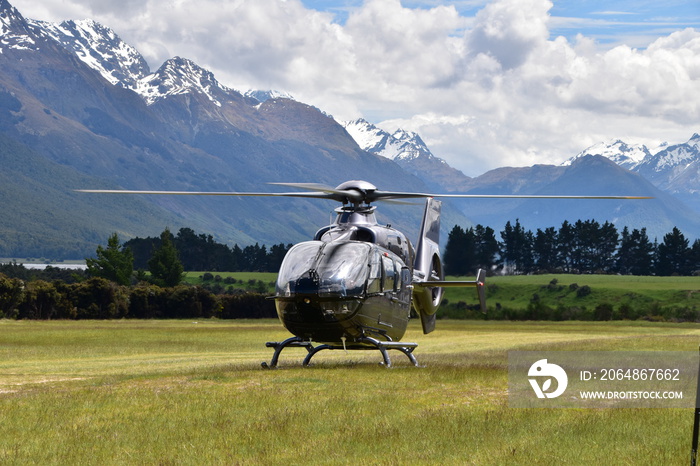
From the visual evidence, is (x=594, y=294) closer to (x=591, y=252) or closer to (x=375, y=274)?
(x=591, y=252)

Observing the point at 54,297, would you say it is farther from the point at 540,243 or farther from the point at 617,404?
the point at 540,243

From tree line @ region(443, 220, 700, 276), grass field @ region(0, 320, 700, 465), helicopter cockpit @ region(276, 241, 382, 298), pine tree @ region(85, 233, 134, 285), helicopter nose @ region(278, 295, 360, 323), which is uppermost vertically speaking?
tree line @ region(443, 220, 700, 276)

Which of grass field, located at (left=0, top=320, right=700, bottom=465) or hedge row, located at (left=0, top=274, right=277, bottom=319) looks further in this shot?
hedge row, located at (left=0, top=274, right=277, bottom=319)

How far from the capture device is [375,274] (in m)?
28.3

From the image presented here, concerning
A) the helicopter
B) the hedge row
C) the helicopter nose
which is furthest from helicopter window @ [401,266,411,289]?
the hedge row

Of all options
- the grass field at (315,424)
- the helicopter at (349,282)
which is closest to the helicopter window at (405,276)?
the helicopter at (349,282)

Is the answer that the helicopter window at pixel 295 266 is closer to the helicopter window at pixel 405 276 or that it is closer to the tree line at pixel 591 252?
the helicopter window at pixel 405 276

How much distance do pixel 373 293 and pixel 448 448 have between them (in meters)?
13.0

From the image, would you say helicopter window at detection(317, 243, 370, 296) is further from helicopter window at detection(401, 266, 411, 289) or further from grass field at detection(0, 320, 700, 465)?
helicopter window at detection(401, 266, 411, 289)

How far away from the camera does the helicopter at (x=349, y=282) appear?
26922mm

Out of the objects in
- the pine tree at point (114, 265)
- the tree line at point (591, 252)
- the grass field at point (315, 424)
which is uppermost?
Answer: the tree line at point (591, 252)

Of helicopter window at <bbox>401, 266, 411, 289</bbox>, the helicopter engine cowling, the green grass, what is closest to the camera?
helicopter window at <bbox>401, 266, 411, 289</bbox>

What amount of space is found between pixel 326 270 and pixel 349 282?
768mm

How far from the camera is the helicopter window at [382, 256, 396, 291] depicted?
2908 centimetres
